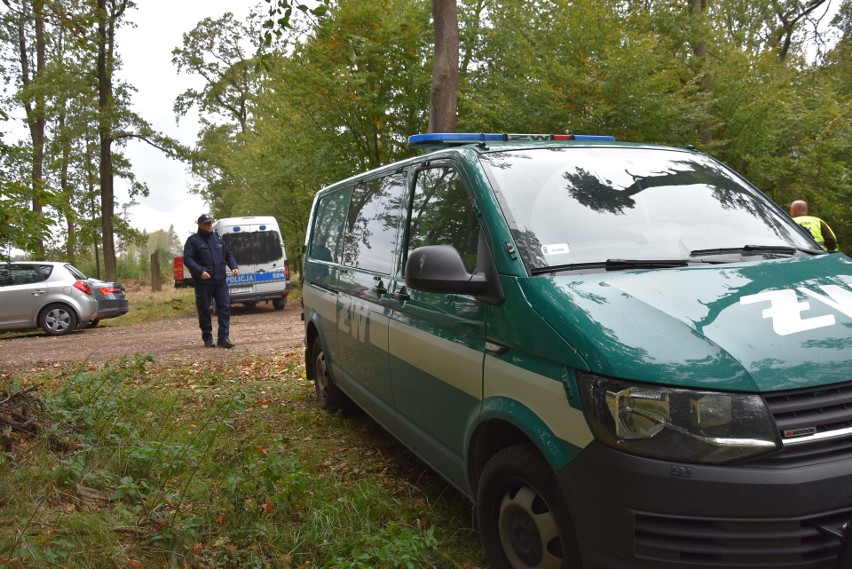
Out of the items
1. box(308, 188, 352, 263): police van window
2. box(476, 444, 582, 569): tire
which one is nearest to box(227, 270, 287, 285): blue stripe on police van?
box(308, 188, 352, 263): police van window

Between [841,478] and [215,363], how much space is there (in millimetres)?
8126

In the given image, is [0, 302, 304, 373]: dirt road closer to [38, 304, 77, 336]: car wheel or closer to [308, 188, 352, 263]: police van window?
[38, 304, 77, 336]: car wheel

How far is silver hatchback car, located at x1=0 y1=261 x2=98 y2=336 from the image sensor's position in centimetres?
1384

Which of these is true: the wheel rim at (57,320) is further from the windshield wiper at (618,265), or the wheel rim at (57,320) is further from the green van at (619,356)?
the windshield wiper at (618,265)

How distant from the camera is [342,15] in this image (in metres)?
15.7

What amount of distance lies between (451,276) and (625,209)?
37.6 inches

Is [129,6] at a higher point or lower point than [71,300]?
higher

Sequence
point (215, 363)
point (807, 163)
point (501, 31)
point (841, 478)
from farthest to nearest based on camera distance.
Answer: point (501, 31)
point (807, 163)
point (215, 363)
point (841, 478)

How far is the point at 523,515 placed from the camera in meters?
2.53

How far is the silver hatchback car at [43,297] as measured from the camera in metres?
13.8

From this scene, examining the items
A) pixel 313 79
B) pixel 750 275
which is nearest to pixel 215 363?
pixel 750 275

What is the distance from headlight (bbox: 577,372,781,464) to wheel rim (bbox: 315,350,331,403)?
398cm

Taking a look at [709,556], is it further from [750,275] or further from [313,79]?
[313,79]

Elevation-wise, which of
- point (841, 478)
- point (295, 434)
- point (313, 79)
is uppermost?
point (313, 79)
